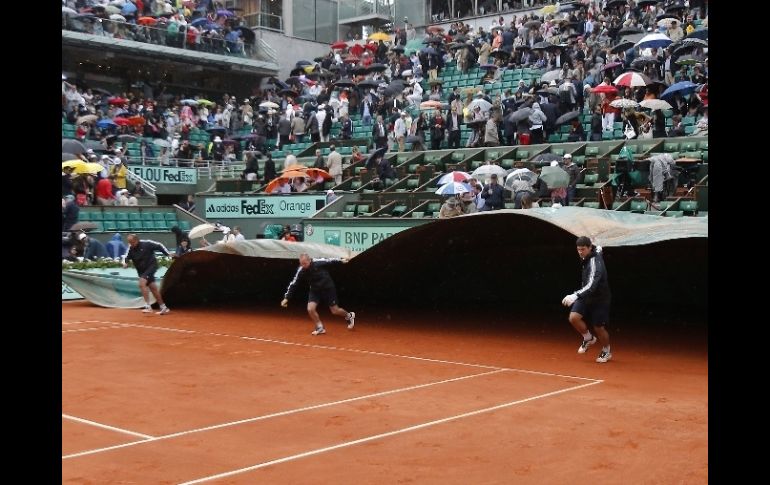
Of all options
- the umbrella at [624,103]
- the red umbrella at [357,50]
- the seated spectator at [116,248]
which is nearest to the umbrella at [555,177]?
the umbrella at [624,103]

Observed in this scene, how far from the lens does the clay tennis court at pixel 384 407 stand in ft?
24.0

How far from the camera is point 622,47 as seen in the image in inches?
1130

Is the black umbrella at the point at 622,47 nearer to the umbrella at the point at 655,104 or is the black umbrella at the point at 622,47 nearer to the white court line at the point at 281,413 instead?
the umbrella at the point at 655,104

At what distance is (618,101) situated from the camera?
81.7 ft

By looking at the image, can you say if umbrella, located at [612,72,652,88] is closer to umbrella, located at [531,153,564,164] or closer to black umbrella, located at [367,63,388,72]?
umbrella, located at [531,153,564,164]

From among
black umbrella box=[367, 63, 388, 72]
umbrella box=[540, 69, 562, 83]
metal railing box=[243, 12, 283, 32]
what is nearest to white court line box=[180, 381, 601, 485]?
umbrella box=[540, 69, 562, 83]

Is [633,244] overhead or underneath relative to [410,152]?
underneath

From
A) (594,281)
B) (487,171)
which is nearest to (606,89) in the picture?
(487,171)

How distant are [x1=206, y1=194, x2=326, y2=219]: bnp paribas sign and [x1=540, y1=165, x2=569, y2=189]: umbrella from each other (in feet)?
27.0

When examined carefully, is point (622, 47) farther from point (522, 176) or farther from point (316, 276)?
point (316, 276)
